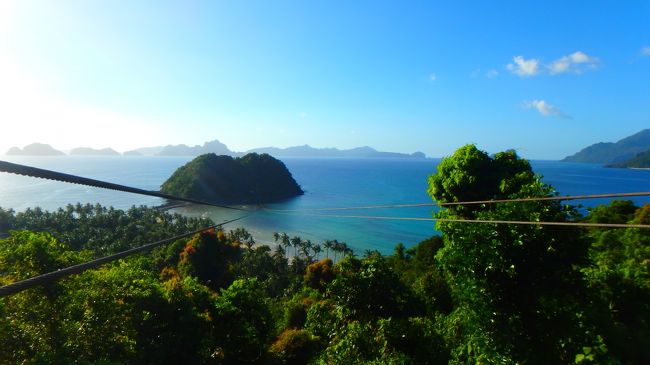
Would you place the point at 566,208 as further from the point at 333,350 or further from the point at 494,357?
the point at 333,350

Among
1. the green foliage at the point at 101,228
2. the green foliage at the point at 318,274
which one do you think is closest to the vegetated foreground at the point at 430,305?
the green foliage at the point at 318,274

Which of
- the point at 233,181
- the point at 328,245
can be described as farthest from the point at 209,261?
the point at 233,181

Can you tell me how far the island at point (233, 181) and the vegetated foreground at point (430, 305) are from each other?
83932 mm

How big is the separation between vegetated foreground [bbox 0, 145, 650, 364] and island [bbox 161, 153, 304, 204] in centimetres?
8393

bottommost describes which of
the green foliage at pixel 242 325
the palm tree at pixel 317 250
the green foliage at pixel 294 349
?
the palm tree at pixel 317 250

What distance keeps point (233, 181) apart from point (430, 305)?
97359mm

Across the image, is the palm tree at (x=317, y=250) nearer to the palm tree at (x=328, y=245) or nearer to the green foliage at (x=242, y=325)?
the palm tree at (x=328, y=245)

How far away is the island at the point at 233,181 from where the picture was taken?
97.2 m

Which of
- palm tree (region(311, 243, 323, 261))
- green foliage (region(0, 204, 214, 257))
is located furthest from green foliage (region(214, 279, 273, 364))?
palm tree (region(311, 243, 323, 261))

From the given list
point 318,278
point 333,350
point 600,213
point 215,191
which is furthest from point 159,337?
point 215,191

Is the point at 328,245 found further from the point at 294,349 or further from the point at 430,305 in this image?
the point at 430,305

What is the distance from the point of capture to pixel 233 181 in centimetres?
10569

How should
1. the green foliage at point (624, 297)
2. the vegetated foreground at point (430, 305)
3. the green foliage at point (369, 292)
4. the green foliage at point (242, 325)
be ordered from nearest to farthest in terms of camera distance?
1. the vegetated foreground at point (430, 305)
2. the green foliage at point (624, 297)
3. the green foliage at point (369, 292)
4. the green foliage at point (242, 325)

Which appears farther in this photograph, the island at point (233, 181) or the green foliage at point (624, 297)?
the island at point (233, 181)
